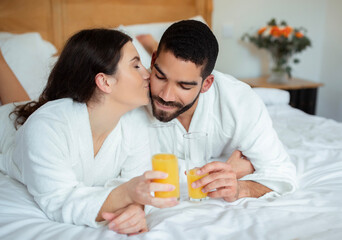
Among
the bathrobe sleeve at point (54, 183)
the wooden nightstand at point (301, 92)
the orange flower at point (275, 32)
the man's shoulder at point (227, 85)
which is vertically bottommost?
the wooden nightstand at point (301, 92)

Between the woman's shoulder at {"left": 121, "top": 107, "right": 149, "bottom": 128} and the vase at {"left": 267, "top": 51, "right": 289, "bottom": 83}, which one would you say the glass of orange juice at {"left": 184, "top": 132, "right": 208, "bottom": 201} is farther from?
the vase at {"left": 267, "top": 51, "right": 289, "bottom": 83}

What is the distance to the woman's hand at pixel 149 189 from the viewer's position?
990 millimetres

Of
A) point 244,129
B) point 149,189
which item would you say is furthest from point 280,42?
point 149,189

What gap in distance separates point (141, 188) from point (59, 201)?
0.84ft

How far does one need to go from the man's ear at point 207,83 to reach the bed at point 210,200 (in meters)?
0.39

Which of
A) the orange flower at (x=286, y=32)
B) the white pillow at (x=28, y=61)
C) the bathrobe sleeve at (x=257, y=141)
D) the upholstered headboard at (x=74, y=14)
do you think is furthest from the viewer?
the orange flower at (x=286, y=32)

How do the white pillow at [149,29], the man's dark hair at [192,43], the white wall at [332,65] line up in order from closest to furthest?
the man's dark hair at [192,43], the white pillow at [149,29], the white wall at [332,65]

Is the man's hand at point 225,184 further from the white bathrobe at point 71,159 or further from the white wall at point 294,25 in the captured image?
the white wall at point 294,25

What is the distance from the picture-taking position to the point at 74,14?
2531 millimetres

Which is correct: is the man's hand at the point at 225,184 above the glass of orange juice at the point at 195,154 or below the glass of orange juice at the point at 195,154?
below

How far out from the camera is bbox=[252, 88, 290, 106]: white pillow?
8.00 feet

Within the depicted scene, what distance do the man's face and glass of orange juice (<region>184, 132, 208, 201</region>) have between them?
0.23 meters

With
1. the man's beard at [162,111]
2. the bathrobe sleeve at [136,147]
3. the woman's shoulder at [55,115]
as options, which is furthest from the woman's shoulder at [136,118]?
the woman's shoulder at [55,115]

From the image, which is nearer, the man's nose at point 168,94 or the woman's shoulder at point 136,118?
the man's nose at point 168,94
